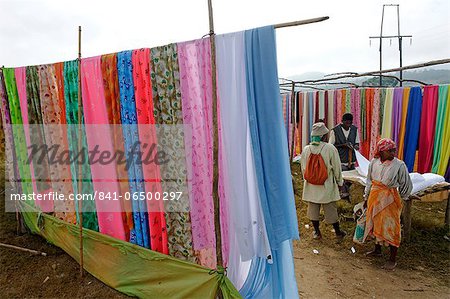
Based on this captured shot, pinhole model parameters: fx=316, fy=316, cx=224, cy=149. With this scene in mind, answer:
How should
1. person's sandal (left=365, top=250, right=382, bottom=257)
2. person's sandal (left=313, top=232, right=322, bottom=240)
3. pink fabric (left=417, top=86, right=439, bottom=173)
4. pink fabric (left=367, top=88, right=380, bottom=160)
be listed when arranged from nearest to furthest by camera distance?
person's sandal (left=365, top=250, right=382, bottom=257) → person's sandal (left=313, top=232, right=322, bottom=240) → pink fabric (left=417, top=86, right=439, bottom=173) → pink fabric (left=367, top=88, right=380, bottom=160)

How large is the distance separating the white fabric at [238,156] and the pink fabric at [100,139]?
4.37 feet

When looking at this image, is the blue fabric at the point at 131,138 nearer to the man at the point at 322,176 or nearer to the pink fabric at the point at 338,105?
the man at the point at 322,176

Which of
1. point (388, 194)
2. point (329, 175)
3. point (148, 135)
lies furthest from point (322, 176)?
point (148, 135)

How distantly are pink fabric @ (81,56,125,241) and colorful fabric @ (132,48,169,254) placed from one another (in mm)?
427

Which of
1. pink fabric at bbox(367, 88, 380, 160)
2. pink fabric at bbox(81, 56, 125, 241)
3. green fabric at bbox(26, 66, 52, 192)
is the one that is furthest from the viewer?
pink fabric at bbox(367, 88, 380, 160)

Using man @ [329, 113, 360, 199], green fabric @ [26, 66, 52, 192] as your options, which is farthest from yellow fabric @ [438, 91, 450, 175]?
green fabric @ [26, 66, 52, 192]

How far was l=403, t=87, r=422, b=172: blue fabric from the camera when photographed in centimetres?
566

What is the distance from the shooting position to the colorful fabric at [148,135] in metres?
2.73

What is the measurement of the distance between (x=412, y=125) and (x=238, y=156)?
189 inches

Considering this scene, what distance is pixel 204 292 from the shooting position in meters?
2.64

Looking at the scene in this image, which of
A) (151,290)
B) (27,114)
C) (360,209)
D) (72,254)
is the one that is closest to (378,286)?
(360,209)

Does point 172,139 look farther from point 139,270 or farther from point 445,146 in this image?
point 445,146

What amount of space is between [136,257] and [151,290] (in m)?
0.34

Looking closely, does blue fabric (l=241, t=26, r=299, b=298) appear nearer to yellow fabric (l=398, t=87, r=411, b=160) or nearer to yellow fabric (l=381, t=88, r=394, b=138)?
yellow fabric (l=398, t=87, r=411, b=160)
